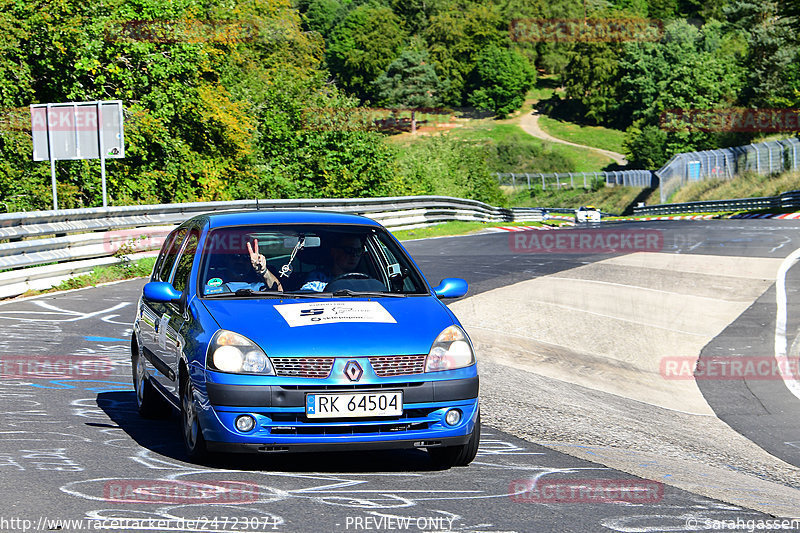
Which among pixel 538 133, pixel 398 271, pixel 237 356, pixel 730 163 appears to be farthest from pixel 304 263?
pixel 538 133

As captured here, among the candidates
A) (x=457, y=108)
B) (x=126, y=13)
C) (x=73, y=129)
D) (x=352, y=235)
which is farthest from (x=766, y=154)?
(x=457, y=108)

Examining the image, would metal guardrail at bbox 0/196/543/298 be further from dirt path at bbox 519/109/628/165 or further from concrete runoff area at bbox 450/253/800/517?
dirt path at bbox 519/109/628/165

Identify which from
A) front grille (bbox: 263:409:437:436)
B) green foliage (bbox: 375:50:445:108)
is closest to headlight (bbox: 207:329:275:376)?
front grille (bbox: 263:409:437:436)

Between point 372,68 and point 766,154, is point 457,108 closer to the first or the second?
point 372,68

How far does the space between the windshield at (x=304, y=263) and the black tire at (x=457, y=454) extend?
3.66 ft

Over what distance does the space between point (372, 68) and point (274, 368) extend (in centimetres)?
14750

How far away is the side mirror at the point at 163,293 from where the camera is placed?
675cm

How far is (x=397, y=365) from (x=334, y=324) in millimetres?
456

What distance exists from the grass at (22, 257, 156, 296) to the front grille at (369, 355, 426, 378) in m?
11.5

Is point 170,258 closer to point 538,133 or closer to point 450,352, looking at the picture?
point 450,352

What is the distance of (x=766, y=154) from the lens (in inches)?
2299

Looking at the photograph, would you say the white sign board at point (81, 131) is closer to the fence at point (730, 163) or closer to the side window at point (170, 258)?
the side window at point (170, 258)

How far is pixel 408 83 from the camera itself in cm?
13950

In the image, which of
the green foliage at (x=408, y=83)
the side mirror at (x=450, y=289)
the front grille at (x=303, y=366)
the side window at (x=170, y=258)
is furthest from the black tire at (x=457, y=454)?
the green foliage at (x=408, y=83)
